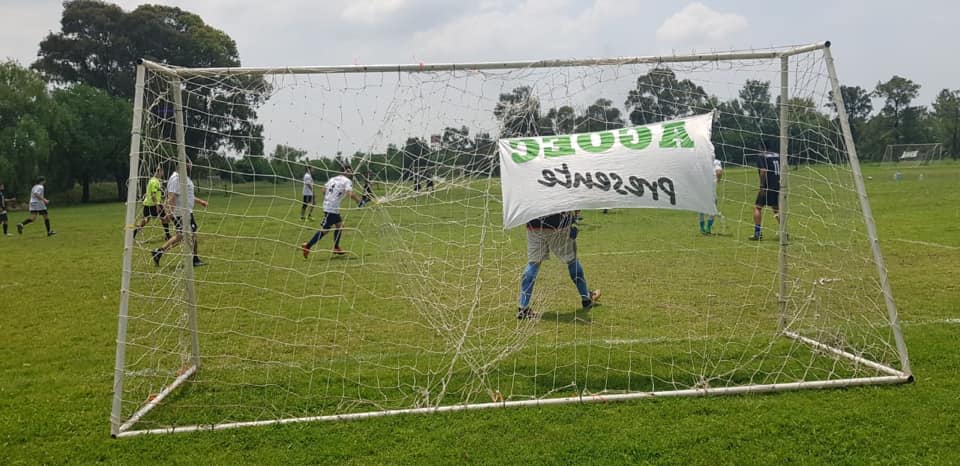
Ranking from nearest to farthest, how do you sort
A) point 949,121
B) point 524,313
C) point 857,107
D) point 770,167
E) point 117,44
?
point 524,313, point 770,167, point 857,107, point 117,44, point 949,121

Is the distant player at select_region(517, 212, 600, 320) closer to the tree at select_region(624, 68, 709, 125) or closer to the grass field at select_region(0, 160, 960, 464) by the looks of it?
the grass field at select_region(0, 160, 960, 464)

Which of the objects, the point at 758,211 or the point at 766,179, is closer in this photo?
the point at 766,179

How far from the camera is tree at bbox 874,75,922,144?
75.9m

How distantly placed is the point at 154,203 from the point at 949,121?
301ft

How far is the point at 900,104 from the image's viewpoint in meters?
77.8

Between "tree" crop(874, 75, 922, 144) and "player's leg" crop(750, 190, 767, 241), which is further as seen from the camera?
"tree" crop(874, 75, 922, 144)

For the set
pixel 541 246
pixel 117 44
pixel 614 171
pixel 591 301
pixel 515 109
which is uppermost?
pixel 117 44

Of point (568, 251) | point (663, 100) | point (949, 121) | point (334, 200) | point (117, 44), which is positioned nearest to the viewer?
point (663, 100)

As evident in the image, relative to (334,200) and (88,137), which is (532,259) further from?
(88,137)

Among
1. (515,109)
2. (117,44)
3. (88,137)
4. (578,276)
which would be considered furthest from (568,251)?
(117,44)

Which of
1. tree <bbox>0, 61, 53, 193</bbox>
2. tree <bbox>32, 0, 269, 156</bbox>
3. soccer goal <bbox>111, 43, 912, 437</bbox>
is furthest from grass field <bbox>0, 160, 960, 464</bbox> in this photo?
tree <bbox>32, 0, 269, 156</bbox>

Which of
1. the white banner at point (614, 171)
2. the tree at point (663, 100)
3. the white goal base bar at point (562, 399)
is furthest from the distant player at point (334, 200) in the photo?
the tree at point (663, 100)

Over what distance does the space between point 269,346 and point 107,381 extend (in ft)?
4.84

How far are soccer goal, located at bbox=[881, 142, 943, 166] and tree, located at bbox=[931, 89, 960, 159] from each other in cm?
1554
